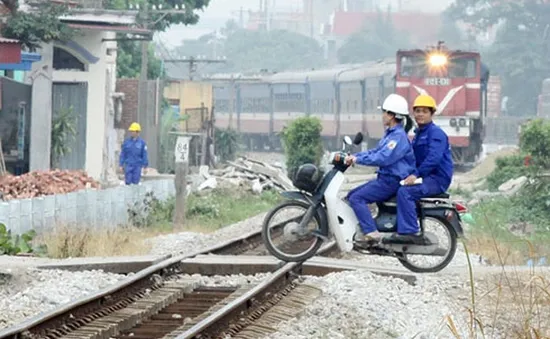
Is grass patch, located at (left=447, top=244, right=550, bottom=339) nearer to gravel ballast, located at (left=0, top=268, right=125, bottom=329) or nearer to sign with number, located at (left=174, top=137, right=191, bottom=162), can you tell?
gravel ballast, located at (left=0, top=268, right=125, bottom=329)

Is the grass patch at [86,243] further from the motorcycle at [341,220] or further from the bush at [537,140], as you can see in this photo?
the bush at [537,140]

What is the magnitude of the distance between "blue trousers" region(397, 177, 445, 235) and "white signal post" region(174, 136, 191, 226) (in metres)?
9.01

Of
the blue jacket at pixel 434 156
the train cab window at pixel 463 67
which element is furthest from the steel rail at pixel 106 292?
the train cab window at pixel 463 67

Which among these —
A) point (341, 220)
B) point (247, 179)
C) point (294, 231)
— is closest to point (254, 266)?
point (294, 231)

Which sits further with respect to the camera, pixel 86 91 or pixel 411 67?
pixel 411 67

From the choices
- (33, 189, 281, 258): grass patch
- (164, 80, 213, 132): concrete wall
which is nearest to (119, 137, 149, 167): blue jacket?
(33, 189, 281, 258): grass patch

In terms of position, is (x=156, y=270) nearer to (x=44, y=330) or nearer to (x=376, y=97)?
(x=44, y=330)

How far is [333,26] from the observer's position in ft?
414

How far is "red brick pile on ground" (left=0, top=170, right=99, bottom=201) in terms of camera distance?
862 inches

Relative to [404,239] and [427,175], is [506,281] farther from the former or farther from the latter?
[427,175]

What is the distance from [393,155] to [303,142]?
24798mm

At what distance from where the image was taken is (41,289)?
11.7 metres

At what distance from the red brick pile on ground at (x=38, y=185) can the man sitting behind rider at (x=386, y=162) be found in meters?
9.57

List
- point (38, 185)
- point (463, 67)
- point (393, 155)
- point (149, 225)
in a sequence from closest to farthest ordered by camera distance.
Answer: point (393, 155), point (149, 225), point (38, 185), point (463, 67)
